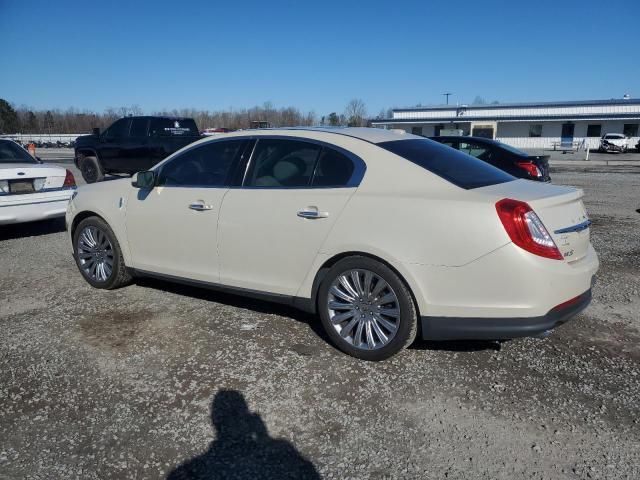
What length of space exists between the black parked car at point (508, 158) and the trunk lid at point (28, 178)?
6.89 meters

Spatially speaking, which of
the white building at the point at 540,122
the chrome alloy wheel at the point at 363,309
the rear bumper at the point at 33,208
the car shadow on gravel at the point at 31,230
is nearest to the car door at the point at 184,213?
the chrome alloy wheel at the point at 363,309

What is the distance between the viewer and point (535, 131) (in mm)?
51281

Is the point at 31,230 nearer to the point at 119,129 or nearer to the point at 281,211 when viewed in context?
the point at 119,129

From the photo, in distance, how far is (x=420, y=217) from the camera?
335 centimetres

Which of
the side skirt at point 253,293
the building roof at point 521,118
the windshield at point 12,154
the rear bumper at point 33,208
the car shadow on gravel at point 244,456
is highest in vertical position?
the building roof at point 521,118

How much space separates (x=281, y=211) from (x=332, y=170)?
49 cm

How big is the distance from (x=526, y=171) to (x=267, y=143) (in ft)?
24.0

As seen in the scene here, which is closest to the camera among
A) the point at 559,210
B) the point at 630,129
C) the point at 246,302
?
the point at 559,210

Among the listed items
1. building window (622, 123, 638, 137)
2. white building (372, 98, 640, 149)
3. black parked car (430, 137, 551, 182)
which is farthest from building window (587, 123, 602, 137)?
black parked car (430, 137, 551, 182)

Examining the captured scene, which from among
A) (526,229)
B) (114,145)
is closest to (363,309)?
(526,229)

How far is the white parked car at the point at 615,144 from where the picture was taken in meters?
39.8

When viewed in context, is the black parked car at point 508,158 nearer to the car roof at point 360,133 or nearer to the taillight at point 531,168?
the taillight at point 531,168

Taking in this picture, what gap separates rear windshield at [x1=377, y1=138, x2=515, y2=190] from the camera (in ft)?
11.9

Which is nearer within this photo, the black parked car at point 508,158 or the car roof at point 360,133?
the car roof at point 360,133
